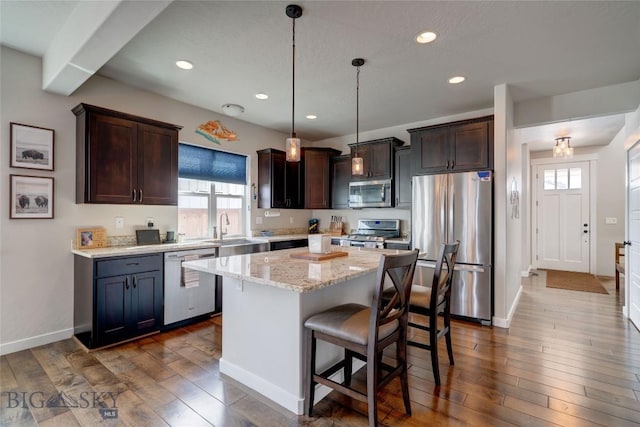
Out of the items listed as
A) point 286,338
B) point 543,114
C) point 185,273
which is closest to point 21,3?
point 185,273

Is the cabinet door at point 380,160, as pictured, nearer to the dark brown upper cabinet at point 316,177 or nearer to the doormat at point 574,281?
the dark brown upper cabinet at point 316,177

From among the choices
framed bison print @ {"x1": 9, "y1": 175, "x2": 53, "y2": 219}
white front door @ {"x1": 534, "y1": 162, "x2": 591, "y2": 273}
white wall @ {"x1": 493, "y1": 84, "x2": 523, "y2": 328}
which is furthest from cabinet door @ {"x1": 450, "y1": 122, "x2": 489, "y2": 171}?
framed bison print @ {"x1": 9, "y1": 175, "x2": 53, "y2": 219}

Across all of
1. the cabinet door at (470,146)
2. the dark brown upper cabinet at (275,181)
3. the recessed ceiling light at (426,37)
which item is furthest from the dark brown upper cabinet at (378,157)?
the recessed ceiling light at (426,37)

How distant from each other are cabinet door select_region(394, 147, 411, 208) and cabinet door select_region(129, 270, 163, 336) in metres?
3.33

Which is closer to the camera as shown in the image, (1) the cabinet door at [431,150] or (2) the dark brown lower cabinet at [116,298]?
(2) the dark brown lower cabinet at [116,298]

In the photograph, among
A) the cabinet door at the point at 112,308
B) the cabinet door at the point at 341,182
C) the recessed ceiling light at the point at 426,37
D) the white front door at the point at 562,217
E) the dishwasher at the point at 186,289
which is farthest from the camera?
the white front door at the point at 562,217

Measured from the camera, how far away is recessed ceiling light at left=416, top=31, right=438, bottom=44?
2.44m

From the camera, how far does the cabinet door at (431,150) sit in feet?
12.8

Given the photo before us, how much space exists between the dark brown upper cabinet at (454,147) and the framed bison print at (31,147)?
411cm

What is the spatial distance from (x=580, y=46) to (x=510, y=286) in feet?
8.68

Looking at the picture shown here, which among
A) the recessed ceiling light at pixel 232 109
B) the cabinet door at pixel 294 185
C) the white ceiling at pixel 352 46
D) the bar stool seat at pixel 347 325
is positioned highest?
the white ceiling at pixel 352 46

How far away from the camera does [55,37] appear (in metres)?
2.58

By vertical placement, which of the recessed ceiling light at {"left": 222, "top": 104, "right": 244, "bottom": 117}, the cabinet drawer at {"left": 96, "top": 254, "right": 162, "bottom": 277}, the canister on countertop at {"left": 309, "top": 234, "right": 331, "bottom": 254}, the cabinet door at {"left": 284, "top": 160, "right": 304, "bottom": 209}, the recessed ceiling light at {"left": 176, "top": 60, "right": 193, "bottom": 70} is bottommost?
the cabinet drawer at {"left": 96, "top": 254, "right": 162, "bottom": 277}

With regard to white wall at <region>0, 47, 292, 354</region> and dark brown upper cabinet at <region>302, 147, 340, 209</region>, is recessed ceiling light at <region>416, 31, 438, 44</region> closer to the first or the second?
dark brown upper cabinet at <region>302, 147, 340, 209</region>
